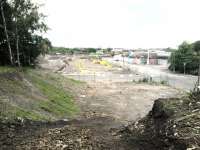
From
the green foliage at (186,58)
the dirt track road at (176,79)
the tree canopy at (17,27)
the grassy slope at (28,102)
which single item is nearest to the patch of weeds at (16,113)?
the grassy slope at (28,102)

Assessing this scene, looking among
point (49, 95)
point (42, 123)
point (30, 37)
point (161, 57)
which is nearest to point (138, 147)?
point (42, 123)

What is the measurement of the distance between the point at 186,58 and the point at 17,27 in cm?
5642

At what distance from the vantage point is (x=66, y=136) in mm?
14789

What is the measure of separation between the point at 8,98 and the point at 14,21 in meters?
22.0

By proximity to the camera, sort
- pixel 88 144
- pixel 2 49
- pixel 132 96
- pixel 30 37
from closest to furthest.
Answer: pixel 88 144 → pixel 132 96 → pixel 2 49 → pixel 30 37

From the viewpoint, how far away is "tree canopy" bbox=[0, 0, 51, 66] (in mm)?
43531

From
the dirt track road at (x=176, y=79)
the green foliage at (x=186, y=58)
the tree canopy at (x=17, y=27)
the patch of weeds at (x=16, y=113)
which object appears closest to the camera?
the patch of weeds at (x=16, y=113)

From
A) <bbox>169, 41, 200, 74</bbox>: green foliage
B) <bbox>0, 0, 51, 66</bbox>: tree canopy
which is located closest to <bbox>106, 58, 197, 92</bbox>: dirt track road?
<bbox>169, 41, 200, 74</bbox>: green foliage

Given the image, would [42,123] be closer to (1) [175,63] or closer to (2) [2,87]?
(2) [2,87]

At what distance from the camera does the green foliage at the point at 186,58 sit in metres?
92.2

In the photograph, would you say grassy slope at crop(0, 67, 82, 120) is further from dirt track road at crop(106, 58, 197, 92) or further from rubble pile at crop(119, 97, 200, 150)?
dirt track road at crop(106, 58, 197, 92)

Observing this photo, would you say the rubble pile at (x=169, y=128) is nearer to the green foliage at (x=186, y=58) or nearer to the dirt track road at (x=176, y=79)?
the dirt track road at (x=176, y=79)

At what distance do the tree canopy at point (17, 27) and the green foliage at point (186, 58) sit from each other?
50.0m

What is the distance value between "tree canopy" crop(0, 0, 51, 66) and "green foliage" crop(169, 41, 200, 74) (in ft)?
164
